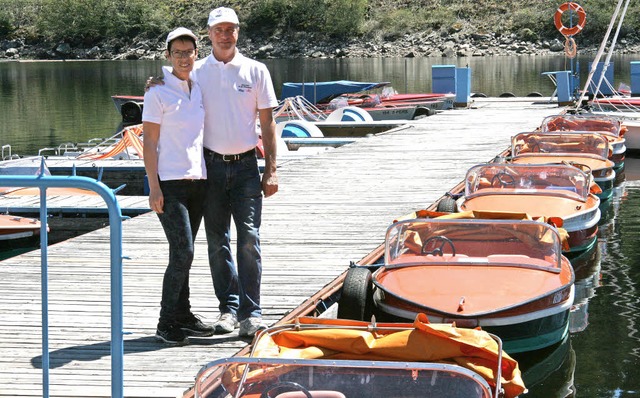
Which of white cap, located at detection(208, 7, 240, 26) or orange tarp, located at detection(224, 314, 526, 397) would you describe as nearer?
orange tarp, located at detection(224, 314, 526, 397)

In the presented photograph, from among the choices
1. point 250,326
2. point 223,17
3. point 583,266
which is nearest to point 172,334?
point 250,326

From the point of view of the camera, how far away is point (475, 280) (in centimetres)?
839

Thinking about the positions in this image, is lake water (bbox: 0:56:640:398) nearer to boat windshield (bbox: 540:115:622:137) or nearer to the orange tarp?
boat windshield (bbox: 540:115:622:137)

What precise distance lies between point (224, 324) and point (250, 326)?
0.20 meters

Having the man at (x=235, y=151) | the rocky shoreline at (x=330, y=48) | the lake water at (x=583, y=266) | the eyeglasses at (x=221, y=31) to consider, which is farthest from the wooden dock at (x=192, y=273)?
the rocky shoreline at (x=330, y=48)

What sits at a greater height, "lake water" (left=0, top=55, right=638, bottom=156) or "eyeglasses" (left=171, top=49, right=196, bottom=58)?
"eyeglasses" (left=171, top=49, right=196, bottom=58)

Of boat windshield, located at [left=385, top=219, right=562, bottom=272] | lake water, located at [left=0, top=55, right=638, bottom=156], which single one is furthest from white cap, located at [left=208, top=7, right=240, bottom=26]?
lake water, located at [left=0, top=55, right=638, bottom=156]

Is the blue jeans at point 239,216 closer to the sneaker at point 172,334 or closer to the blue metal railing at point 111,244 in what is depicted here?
the sneaker at point 172,334

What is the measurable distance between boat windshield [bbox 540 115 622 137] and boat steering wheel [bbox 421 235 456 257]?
8.43 metres

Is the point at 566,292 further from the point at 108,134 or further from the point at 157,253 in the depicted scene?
the point at 108,134

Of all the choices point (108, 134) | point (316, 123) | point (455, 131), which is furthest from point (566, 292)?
point (108, 134)

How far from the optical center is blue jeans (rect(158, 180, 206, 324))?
648cm

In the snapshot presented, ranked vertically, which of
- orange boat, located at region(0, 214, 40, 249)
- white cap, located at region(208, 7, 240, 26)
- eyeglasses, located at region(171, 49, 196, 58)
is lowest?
orange boat, located at region(0, 214, 40, 249)

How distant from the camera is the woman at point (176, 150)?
6.36 m
